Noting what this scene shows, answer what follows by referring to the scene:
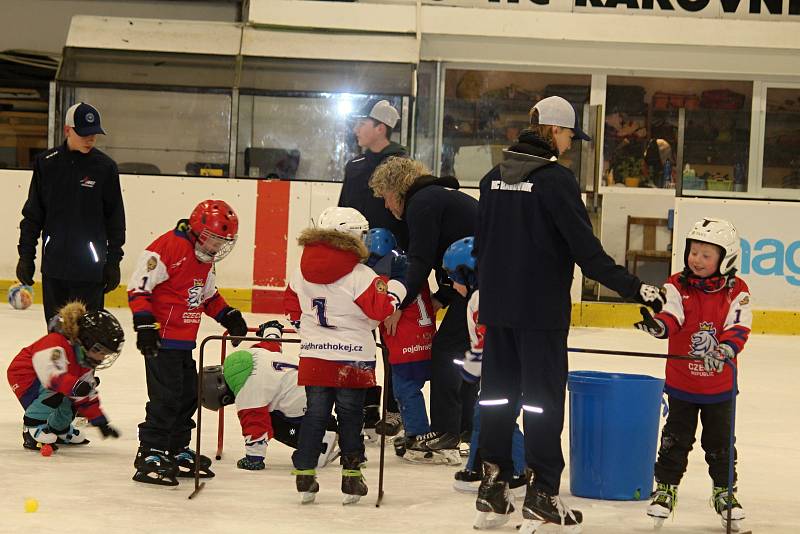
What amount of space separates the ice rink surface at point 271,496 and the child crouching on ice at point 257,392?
14 centimetres

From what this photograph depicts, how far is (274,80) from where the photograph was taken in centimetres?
1270

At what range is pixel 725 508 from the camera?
4.70 meters

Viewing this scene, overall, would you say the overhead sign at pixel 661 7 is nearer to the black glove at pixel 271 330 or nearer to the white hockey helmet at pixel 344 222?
the black glove at pixel 271 330

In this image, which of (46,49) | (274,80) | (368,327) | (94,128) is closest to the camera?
(368,327)

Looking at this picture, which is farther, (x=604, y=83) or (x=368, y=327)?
(x=604, y=83)

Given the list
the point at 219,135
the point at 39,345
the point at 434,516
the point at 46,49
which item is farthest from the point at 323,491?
the point at 46,49

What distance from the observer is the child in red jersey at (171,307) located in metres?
5.17

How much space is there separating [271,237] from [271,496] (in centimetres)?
685

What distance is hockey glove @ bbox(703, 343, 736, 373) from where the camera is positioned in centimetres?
457

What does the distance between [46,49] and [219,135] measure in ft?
11.2

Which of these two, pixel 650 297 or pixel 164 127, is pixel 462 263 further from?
pixel 164 127

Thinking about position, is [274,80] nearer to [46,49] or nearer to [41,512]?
[46,49]

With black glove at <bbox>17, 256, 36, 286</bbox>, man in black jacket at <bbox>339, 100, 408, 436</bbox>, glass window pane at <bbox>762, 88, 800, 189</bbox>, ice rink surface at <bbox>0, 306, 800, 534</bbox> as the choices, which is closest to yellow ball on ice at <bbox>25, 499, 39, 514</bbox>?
ice rink surface at <bbox>0, 306, 800, 534</bbox>

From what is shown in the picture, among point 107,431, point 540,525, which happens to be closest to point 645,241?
point 107,431
